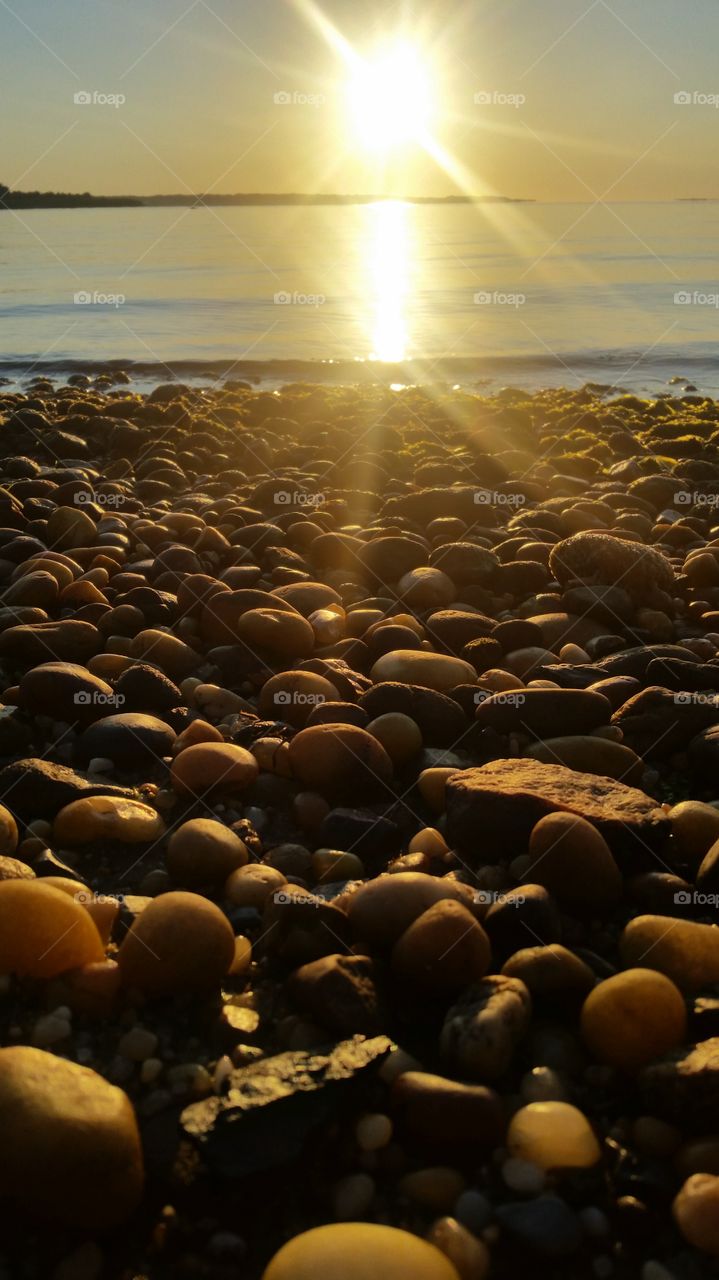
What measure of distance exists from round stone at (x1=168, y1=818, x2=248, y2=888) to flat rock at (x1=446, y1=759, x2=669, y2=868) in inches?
26.8

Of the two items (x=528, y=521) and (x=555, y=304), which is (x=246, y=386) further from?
(x=555, y=304)

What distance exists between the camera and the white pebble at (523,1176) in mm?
1822

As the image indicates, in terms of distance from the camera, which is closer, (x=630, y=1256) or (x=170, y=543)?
(x=630, y=1256)

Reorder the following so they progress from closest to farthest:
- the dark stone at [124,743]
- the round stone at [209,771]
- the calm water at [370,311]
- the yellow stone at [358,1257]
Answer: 1. the yellow stone at [358,1257]
2. the round stone at [209,771]
3. the dark stone at [124,743]
4. the calm water at [370,311]

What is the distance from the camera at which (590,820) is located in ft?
9.09

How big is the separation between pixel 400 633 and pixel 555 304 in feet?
76.6

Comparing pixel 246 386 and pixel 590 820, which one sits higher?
pixel 246 386

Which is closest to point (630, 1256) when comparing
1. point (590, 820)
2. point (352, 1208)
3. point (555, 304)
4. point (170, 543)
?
point (352, 1208)
